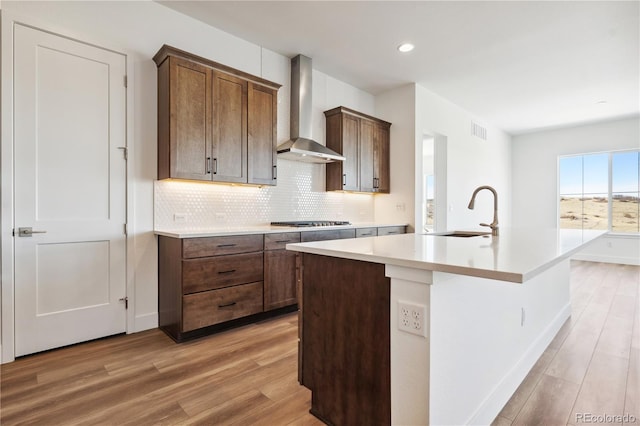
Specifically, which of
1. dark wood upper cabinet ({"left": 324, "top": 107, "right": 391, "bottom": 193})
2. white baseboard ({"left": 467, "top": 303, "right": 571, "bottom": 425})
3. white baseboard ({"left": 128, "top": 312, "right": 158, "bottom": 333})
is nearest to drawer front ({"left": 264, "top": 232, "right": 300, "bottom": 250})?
white baseboard ({"left": 128, "top": 312, "right": 158, "bottom": 333})

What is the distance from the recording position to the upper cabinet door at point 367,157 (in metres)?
4.44

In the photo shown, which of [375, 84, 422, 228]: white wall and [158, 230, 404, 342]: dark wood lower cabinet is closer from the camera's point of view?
[158, 230, 404, 342]: dark wood lower cabinet

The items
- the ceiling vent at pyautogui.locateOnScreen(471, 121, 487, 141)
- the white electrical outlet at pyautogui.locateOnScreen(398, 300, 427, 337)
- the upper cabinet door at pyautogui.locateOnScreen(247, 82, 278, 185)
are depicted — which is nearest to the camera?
the white electrical outlet at pyautogui.locateOnScreen(398, 300, 427, 337)

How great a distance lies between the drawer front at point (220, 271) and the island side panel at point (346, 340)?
1.26 m

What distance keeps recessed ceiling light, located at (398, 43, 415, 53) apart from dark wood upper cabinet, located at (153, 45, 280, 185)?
58.8 inches

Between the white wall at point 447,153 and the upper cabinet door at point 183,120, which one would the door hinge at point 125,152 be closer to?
the upper cabinet door at point 183,120

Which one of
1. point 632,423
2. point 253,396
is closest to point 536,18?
point 632,423

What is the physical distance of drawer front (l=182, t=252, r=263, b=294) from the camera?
2518mm

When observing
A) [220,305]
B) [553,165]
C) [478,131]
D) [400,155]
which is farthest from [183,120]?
[553,165]

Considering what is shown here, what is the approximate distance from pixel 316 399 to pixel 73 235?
2.21 meters

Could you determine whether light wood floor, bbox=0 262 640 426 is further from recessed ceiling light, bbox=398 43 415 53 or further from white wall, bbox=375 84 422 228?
recessed ceiling light, bbox=398 43 415 53

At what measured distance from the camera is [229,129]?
305cm

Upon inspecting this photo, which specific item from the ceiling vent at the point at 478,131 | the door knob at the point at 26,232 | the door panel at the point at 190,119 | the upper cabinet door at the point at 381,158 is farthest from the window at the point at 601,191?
the door knob at the point at 26,232

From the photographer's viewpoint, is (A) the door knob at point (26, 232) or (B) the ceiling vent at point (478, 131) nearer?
(A) the door knob at point (26, 232)
